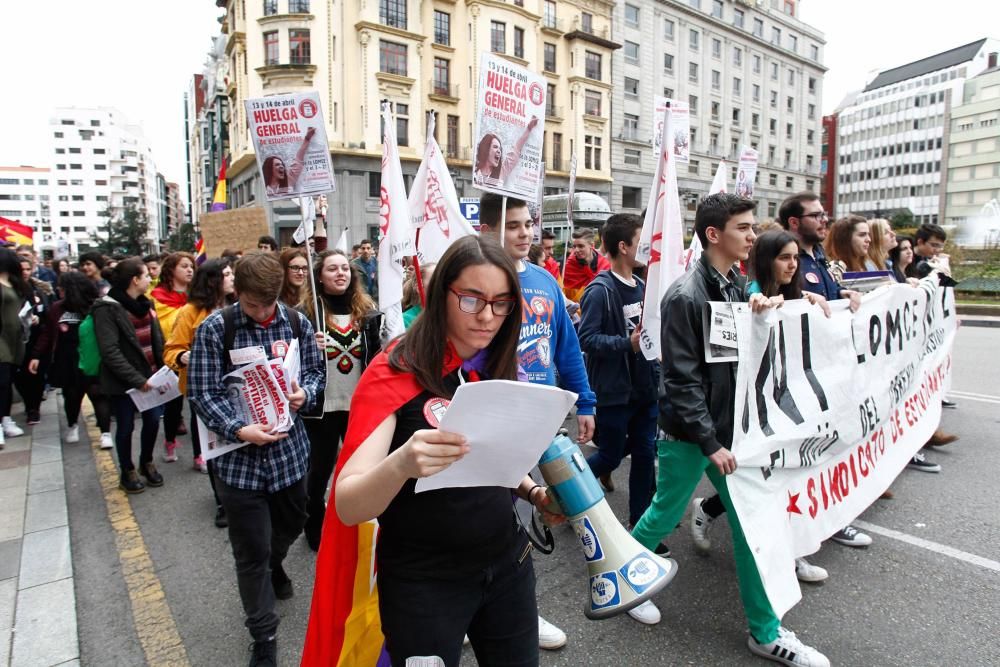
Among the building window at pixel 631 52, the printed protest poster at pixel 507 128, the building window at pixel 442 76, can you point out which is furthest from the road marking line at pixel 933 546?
the building window at pixel 631 52

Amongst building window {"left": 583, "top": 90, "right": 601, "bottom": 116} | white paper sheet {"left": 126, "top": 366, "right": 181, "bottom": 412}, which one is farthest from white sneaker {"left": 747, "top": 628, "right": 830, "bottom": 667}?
building window {"left": 583, "top": 90, "right": 601, "bottom": 116}

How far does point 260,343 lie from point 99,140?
140276mm

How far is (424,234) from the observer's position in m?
4.62

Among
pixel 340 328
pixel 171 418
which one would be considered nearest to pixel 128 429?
pixel 171 418

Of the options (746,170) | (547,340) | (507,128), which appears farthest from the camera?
(746,170)

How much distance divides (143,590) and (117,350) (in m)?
2.34

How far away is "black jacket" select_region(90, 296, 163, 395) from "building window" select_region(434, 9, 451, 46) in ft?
121

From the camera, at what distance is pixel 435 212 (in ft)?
15.1

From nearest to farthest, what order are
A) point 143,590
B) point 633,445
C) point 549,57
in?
point 143,590 → point 633,445 → point 549,57

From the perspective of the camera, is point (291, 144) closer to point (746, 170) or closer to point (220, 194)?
point (746, 170)

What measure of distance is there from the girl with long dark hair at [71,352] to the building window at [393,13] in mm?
33365

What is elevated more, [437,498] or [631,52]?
[631,52]

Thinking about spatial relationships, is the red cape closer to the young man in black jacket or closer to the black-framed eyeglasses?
the black-framed eyeglasses

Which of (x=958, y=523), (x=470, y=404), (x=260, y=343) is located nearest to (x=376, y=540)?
(x=470, y=404)
